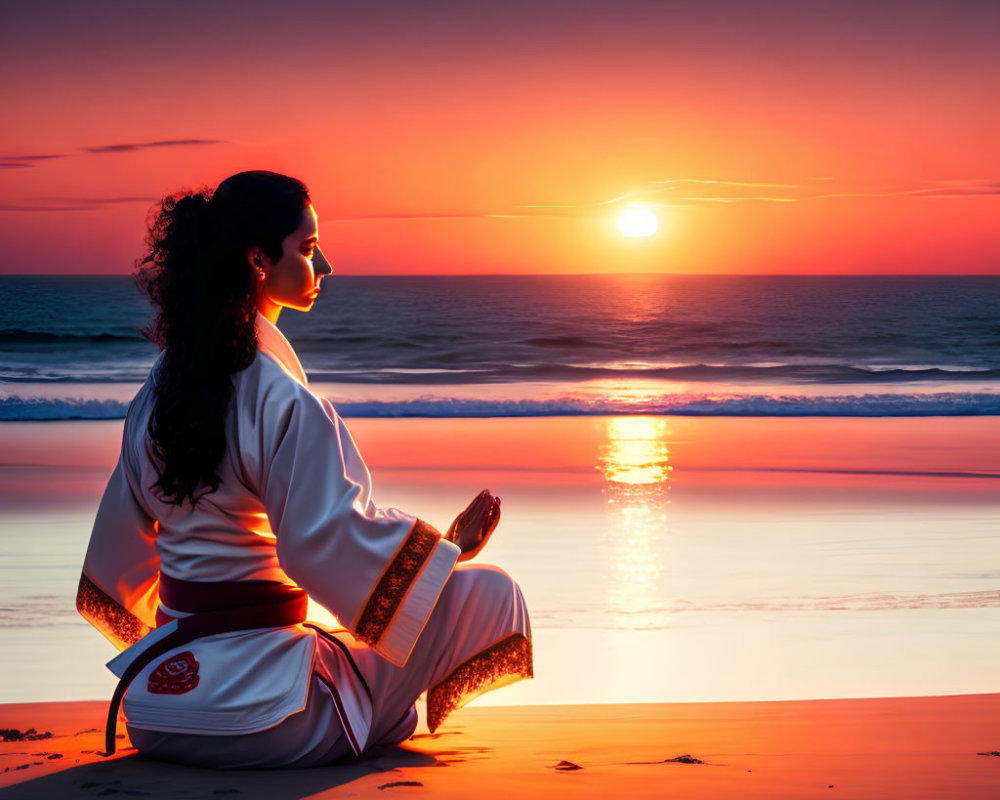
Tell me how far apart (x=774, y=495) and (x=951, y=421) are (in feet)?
18.4

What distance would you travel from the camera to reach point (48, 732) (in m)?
2.45

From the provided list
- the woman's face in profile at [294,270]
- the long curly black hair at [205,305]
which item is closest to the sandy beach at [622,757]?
the long curly black hair at [205,305]

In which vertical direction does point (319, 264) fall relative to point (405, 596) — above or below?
above

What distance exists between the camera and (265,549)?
201cm

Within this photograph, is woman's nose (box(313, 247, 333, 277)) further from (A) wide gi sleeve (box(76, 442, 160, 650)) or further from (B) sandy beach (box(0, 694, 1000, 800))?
(B) sandy beach (box(0, 694, 1000, 800))

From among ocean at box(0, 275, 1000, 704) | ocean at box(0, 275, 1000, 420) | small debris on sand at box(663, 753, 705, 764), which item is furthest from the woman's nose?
ocean at box(0, 275, 1000, 420)

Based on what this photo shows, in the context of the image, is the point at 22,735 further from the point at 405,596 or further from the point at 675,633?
the point at 675,633

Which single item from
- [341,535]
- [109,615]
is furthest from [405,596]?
[109,615]

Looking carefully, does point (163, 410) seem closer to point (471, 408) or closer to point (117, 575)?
point (117, 575)

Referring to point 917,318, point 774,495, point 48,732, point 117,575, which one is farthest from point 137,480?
point 917,318

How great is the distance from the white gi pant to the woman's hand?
4 centimetres

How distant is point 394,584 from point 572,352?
875 inches

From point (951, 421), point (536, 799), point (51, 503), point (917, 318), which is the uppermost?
point (917, 318)

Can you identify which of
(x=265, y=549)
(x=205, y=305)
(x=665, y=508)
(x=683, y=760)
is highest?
(x=665, y=508)
